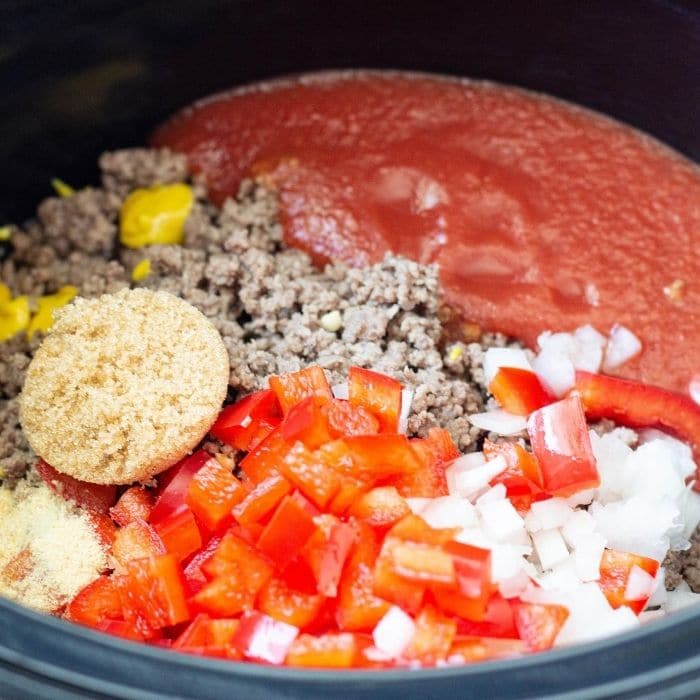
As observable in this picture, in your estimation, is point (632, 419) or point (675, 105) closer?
point (632, 419)

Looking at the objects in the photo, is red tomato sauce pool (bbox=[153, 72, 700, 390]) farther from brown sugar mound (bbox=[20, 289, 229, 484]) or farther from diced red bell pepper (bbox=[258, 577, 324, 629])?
diced red bell pepper (bbox=[258, 577, 324, 629])

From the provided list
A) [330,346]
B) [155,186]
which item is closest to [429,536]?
[330,346]

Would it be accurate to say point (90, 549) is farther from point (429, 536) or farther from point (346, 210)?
point (346, 210)

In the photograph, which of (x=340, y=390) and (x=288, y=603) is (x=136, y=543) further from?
(x=340, y=390)

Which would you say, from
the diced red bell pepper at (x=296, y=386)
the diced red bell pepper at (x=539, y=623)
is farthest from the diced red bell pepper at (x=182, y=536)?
the diced red bell pepper at (x=539, y=623)

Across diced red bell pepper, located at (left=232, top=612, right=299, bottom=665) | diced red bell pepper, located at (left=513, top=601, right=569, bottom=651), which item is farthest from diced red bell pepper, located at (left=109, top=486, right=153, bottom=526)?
diced red bell pepper, located at (left=513, top=601, right=569, bottom=651)

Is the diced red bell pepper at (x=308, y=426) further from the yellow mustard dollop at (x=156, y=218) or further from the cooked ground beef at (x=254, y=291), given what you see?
the yellow mustard dollop at (x=156, y=218)

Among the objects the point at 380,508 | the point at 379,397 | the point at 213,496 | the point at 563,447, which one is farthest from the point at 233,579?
the point at 563,447
